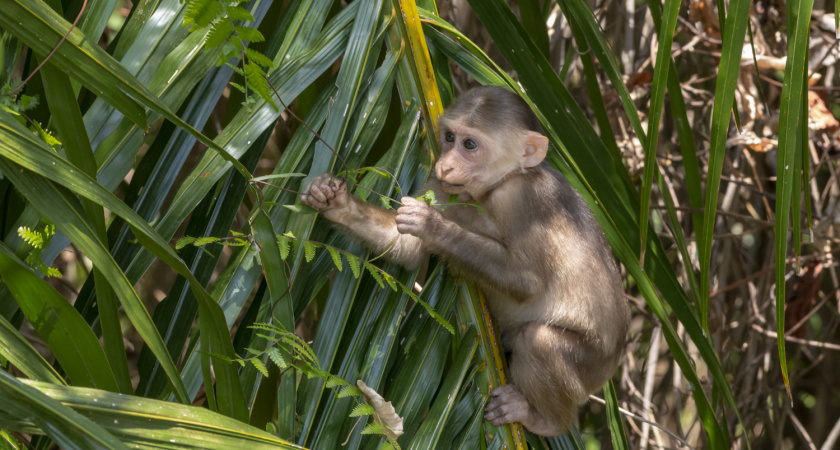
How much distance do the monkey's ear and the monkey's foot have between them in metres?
0.88

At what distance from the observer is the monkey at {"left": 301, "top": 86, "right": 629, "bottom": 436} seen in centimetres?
274

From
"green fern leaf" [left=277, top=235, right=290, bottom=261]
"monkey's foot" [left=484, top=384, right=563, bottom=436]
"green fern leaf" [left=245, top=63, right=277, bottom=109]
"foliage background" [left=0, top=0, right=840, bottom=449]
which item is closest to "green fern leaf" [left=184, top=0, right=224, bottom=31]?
"foliage background" [left=0, top=0, right=840, bottom=449]

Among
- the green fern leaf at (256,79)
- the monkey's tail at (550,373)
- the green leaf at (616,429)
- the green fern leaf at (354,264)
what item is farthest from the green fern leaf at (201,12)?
the green leaf at (616,429)

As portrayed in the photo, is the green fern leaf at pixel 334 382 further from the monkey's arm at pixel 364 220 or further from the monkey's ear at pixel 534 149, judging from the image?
the monkey's ear at pixel 534 149

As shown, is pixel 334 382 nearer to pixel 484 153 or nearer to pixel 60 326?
pixel 60 326

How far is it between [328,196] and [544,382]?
42.0 inches

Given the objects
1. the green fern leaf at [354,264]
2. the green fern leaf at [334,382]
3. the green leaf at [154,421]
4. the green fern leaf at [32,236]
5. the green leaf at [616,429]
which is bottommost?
the green leaf at [616,429]

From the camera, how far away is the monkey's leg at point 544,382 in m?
2.59

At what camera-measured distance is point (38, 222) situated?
1.90m

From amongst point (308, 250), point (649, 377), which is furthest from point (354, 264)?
point (649, 377)

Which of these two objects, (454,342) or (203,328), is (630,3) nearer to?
(454,342)

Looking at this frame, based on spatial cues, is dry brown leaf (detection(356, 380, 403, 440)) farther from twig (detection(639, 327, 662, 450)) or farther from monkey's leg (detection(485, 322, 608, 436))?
twig (detection(639, 327, 662, 450))

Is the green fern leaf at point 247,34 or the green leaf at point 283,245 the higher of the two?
the green fern leaf at point 247,34

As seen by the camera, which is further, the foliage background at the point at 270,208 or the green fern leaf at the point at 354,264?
the green fern leaf at the point at 354,264
